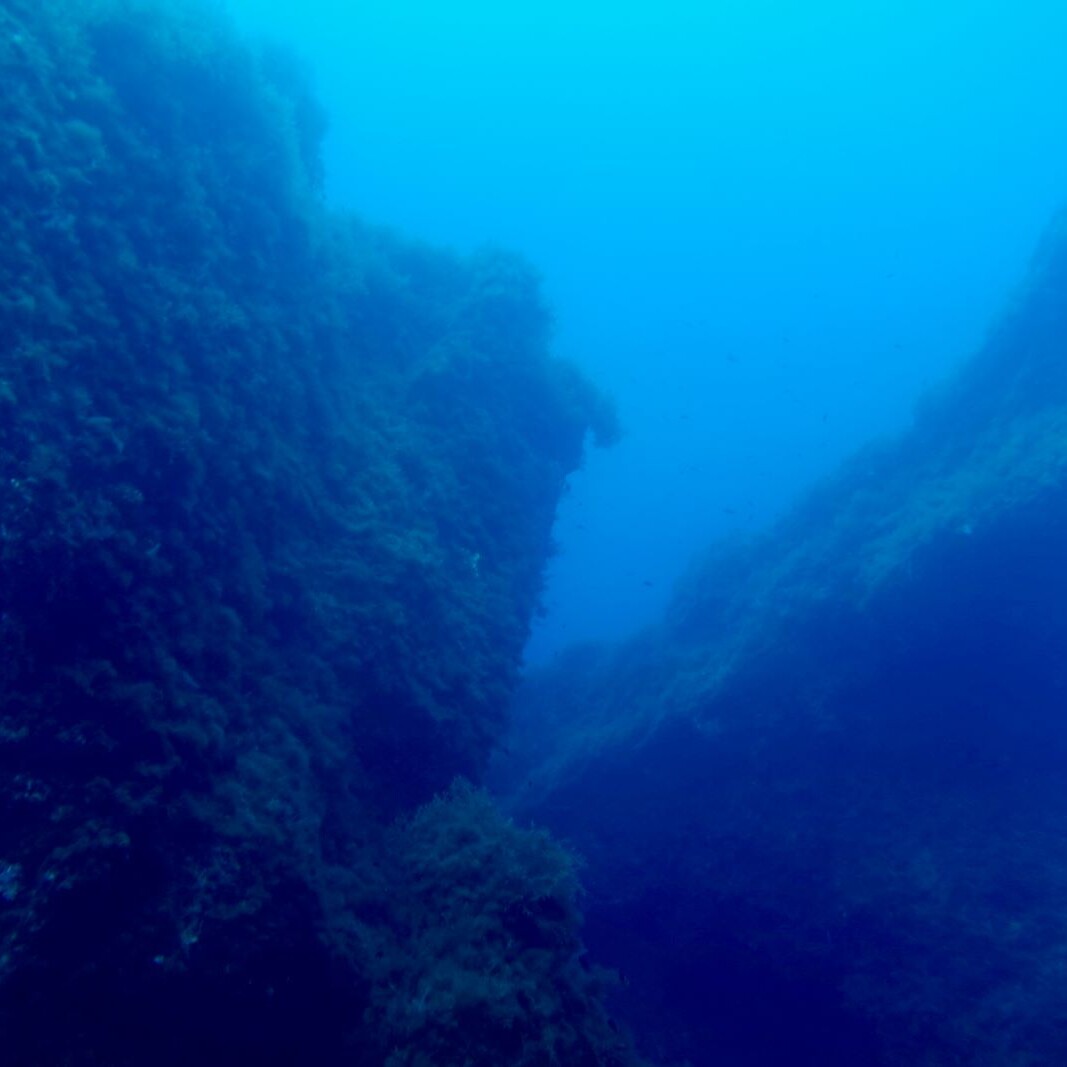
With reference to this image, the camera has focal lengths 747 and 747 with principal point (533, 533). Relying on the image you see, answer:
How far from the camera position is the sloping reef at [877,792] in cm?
1312

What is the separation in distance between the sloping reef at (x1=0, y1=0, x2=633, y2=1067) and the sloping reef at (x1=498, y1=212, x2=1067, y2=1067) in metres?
6.65

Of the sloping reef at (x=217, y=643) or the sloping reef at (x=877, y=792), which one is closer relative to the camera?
the sloping reef at (x=217, y=643)

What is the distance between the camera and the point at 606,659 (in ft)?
87.7

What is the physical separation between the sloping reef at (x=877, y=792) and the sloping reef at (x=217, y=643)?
262 inches

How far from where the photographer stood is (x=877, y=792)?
620 inches

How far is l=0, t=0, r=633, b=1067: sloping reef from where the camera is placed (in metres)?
5.62

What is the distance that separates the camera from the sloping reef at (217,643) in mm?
5625

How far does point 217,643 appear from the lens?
7.47 metres

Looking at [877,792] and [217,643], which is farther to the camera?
[877,792]

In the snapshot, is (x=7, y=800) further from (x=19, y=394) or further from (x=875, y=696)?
(x=875, y=696)

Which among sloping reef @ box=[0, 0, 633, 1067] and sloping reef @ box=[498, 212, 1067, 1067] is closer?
sloping reef @ box=[0, 0, 633, 1067]

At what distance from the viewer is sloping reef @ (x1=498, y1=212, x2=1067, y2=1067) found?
13117 millimetres

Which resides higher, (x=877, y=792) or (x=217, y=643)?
(x=217, y=643)

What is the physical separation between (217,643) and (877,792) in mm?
13992
